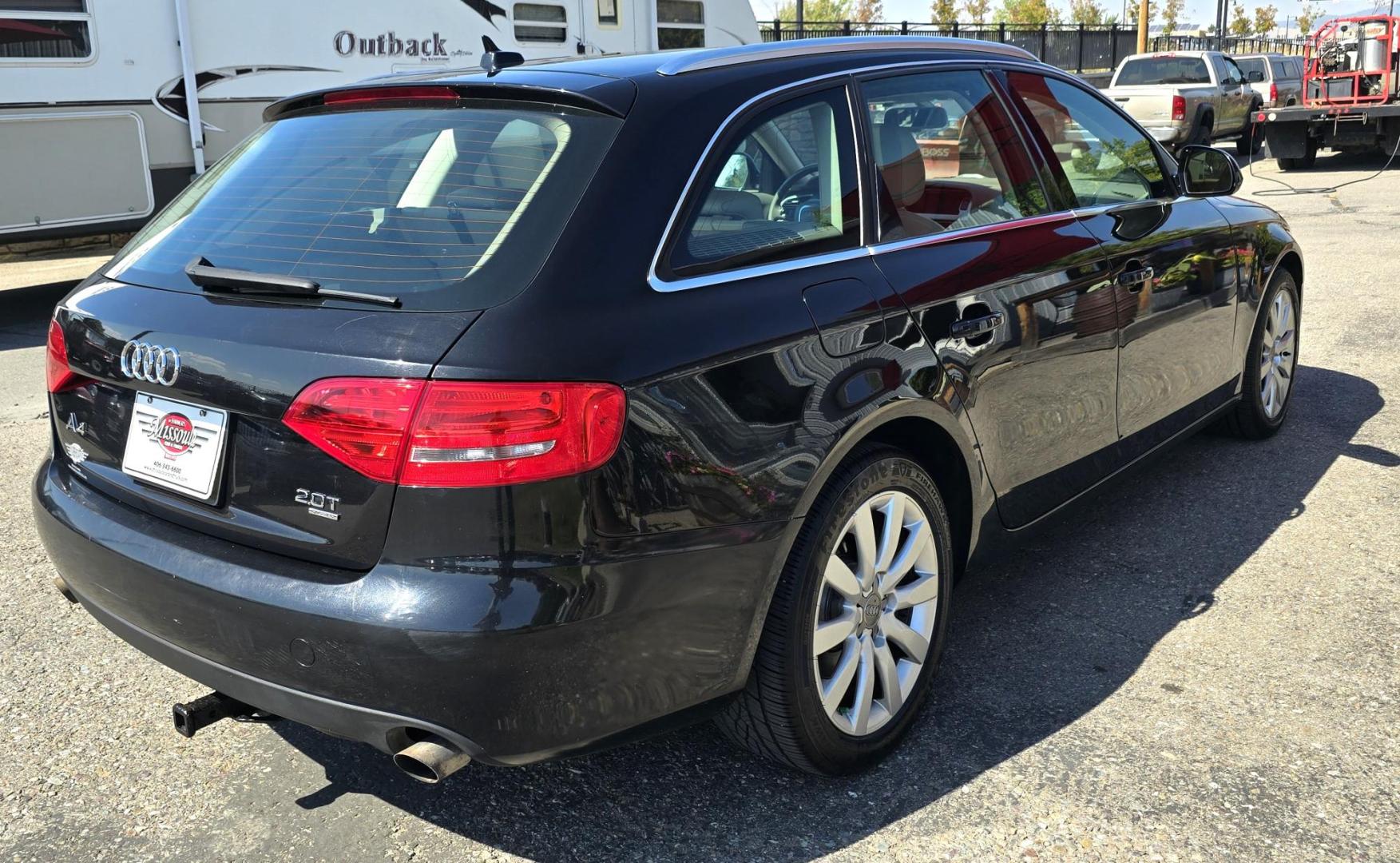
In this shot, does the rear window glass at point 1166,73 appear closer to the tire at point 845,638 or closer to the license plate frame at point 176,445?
the tire at point 845,638

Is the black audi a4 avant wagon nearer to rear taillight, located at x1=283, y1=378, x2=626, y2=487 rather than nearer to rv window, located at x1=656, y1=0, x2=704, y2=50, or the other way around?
rear taillight, located at x1=283, y1=378, x2=626, y2=487

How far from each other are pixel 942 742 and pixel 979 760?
0.12m

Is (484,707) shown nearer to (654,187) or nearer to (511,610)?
(511,610)

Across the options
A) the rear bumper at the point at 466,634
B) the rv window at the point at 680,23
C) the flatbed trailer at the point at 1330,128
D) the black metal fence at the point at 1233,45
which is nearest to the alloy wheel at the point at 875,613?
the rear bumper at the point at 466,634

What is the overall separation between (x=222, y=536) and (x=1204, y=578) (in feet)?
10.1

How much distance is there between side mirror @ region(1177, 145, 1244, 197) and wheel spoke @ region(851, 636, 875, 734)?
254cm

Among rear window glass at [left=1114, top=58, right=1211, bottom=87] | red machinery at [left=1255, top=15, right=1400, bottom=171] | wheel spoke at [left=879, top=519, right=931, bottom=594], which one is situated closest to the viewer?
wheel spoke at [left=879, top=519, right=931, bottom=594]

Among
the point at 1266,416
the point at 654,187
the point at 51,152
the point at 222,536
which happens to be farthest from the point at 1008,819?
the point at 51,152

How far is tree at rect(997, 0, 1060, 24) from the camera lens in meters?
51.7

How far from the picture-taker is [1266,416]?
5336mm

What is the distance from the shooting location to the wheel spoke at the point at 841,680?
2818 millimetres

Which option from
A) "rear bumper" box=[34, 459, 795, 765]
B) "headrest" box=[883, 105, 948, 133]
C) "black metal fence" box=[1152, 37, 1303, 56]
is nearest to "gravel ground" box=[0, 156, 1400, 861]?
"rear bumper" box=[34, 459, 795, 765]

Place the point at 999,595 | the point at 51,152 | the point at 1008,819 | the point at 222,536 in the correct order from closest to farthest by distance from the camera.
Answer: the point at 222,536 < the point at 1008,819 < the point at 999,595 < the point at 51,152

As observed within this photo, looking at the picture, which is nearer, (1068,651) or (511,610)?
(511,610)
